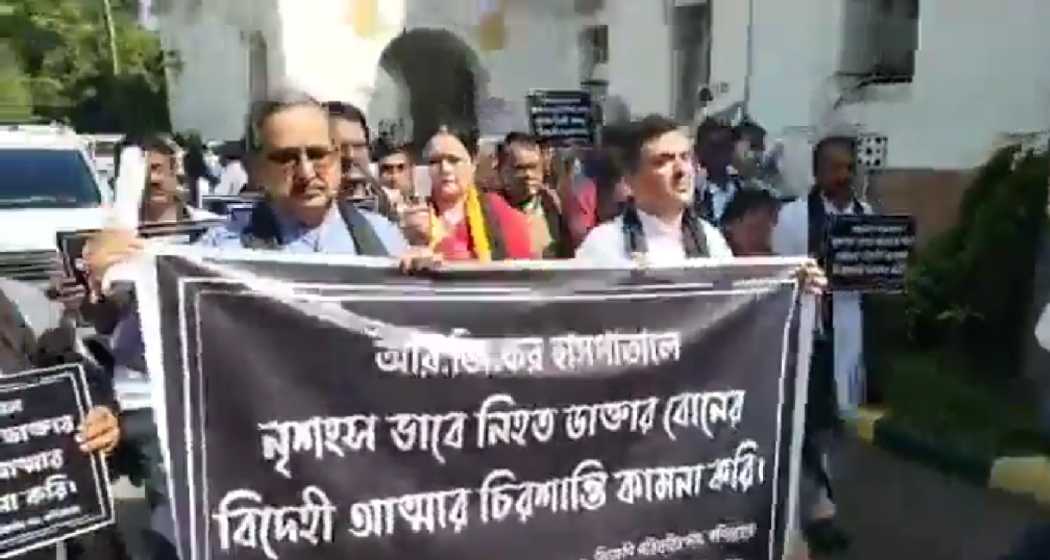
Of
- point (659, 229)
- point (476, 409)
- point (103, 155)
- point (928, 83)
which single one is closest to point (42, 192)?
point (928, 83)

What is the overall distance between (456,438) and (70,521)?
0.97m

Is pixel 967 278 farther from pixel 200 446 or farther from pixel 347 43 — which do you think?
pixel 347 43

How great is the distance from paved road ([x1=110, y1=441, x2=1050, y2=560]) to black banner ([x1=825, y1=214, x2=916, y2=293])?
1.07m

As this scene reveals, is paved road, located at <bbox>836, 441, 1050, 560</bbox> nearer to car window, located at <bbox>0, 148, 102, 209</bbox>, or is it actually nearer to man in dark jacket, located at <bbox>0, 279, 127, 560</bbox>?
man in dark jacket, located at <bbox>0, 279, 127, 560</bbox>

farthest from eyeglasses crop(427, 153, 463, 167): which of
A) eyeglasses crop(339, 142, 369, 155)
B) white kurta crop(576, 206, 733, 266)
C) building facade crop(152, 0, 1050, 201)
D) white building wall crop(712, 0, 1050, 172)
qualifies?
white building wall crop(712, 0, 1050, 172)

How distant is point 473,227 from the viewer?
5.95 m

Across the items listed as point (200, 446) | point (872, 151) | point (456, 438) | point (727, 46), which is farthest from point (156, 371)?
point (727, 46)

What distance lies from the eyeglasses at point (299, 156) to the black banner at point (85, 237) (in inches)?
90.2

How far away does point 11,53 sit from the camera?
4788 cm

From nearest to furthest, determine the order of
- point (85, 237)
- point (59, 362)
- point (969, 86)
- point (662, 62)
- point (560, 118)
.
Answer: point (59, 362)
point (85, 237)
point (969, 86)
point (560, 118)
point (662, 62)

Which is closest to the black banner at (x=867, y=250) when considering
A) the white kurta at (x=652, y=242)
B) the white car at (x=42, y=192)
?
the white kurta at (x=652, y=242)

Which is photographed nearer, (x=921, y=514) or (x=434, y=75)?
(x=921, y=514)

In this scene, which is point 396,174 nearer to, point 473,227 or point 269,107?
point 473,227

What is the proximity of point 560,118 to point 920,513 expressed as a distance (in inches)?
250
